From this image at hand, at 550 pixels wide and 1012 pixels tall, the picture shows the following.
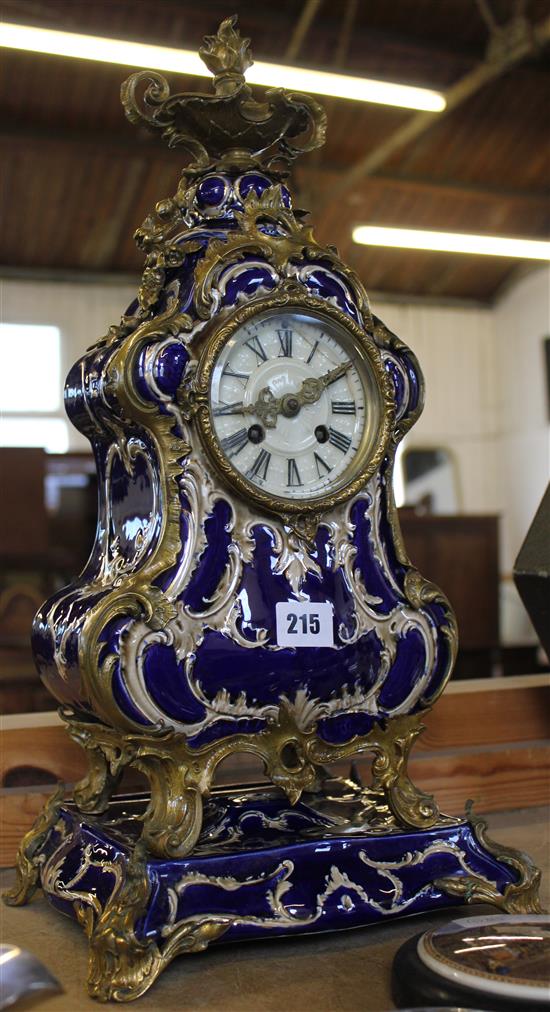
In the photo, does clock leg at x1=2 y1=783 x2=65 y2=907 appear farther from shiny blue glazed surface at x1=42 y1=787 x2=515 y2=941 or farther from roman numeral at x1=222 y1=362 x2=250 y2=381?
roman numeral at x1=222 y1=362 x2=250 y2=381

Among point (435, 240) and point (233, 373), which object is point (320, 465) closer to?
point (233, 373)

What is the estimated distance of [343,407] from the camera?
1.53 metres

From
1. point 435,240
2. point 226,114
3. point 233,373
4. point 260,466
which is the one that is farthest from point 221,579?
point 435,240

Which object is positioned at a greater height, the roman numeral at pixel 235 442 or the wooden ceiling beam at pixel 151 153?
the wooden ceiling beam at pixel 151 153

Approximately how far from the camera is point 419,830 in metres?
1.51

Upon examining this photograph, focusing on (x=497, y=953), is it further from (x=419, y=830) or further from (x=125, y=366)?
(x=125, y=366)

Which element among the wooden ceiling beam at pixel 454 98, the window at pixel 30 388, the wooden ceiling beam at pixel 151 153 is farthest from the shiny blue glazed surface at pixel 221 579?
the window at pixel 30 388

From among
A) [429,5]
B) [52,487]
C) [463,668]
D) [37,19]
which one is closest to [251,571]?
[463,668]

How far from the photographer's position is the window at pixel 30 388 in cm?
1157

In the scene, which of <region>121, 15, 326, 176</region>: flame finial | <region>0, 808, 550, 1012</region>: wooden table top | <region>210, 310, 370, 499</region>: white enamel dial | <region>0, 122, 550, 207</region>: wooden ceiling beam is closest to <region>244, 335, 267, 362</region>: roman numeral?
<region>210, 310, 370, 499</region>: white enamel dial

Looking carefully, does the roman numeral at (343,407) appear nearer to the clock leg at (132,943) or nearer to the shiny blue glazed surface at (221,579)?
the shiny blue glazed surface at (221,579)

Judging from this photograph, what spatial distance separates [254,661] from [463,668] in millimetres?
4963

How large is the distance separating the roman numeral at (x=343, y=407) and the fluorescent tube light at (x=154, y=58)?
3.83 metres

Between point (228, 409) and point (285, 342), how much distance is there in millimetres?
125
